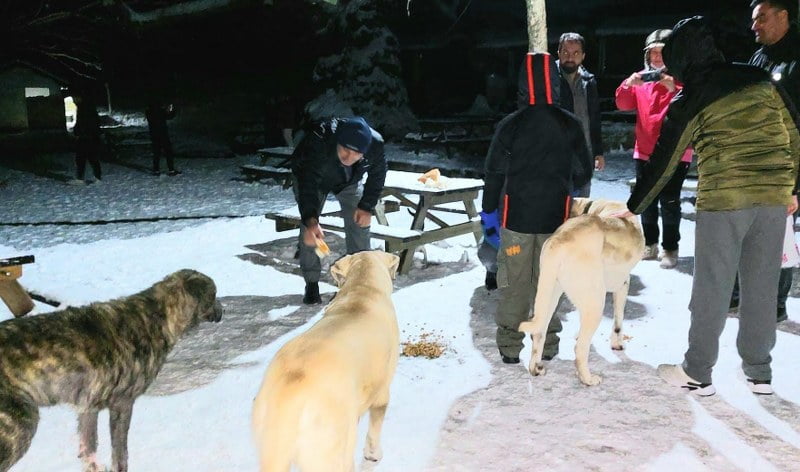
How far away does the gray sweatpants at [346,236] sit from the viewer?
18.8 feet

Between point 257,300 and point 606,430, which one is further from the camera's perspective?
point 257,300

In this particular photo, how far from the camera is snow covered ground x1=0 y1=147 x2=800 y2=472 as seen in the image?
3.30 m

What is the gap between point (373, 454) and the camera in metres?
3.25

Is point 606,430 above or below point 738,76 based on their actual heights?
below

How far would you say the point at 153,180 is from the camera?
1445cm

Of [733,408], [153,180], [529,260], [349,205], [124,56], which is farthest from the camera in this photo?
[124,56]

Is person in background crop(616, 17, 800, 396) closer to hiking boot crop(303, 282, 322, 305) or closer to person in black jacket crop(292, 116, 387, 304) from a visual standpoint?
person in black jacket crop(292, 116, 387, 304)

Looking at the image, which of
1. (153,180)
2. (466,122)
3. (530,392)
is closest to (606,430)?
(530,392)

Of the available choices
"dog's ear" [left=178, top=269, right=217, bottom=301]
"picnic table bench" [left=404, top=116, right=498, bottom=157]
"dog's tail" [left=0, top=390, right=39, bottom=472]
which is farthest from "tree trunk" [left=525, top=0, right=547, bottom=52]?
"picnic table bench" [left=404, top=116, right=498, bottom=157]

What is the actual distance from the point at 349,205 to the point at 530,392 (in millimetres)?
2540

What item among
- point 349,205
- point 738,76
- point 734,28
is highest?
point 734,28

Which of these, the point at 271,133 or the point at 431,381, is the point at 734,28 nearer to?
the point at 271,133

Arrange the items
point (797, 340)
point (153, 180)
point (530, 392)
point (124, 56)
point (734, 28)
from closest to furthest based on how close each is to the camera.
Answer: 1. point (530, 392)
2. point (797, 340)
3. point (153, 180)
4. point (734, 28)
5. point (124, 56)

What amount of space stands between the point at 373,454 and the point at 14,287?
3.15 m
